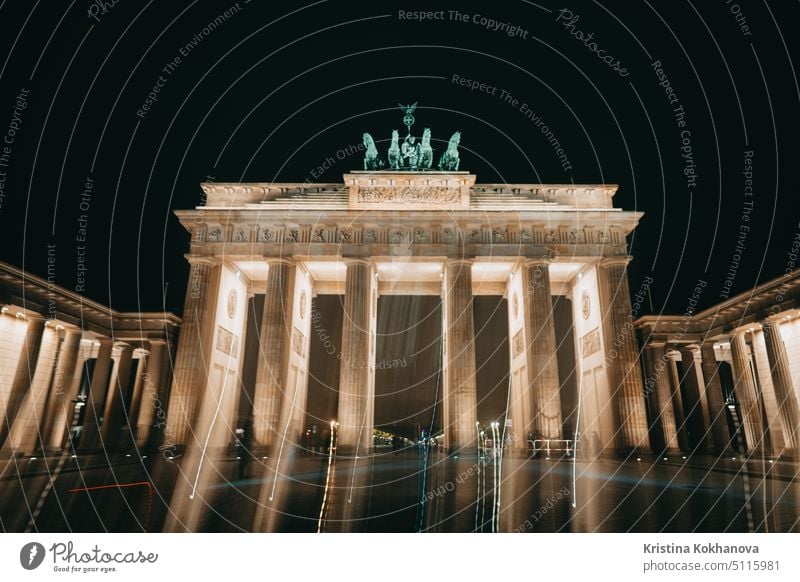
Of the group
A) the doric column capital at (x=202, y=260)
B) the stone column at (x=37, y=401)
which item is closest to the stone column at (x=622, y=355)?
the doric column capital at (x=202, y=260)

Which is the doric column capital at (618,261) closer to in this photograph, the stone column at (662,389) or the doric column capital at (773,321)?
the stone column at (662,389)

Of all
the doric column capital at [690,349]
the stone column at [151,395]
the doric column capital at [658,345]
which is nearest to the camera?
the stone column at [151,395]

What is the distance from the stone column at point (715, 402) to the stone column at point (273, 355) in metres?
28.4

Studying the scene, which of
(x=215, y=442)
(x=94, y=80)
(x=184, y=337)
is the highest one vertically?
(x=94, y=80)

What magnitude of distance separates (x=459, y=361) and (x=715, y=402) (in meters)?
18.5

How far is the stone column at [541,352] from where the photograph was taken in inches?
1035

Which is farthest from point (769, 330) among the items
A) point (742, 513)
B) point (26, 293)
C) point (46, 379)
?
point (46, 379)

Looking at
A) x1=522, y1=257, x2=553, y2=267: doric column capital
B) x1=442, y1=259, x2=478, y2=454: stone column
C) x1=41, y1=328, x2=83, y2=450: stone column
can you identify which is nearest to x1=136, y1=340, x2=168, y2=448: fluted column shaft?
x1=41, y1=328, x2=83, y2=450: stone column
